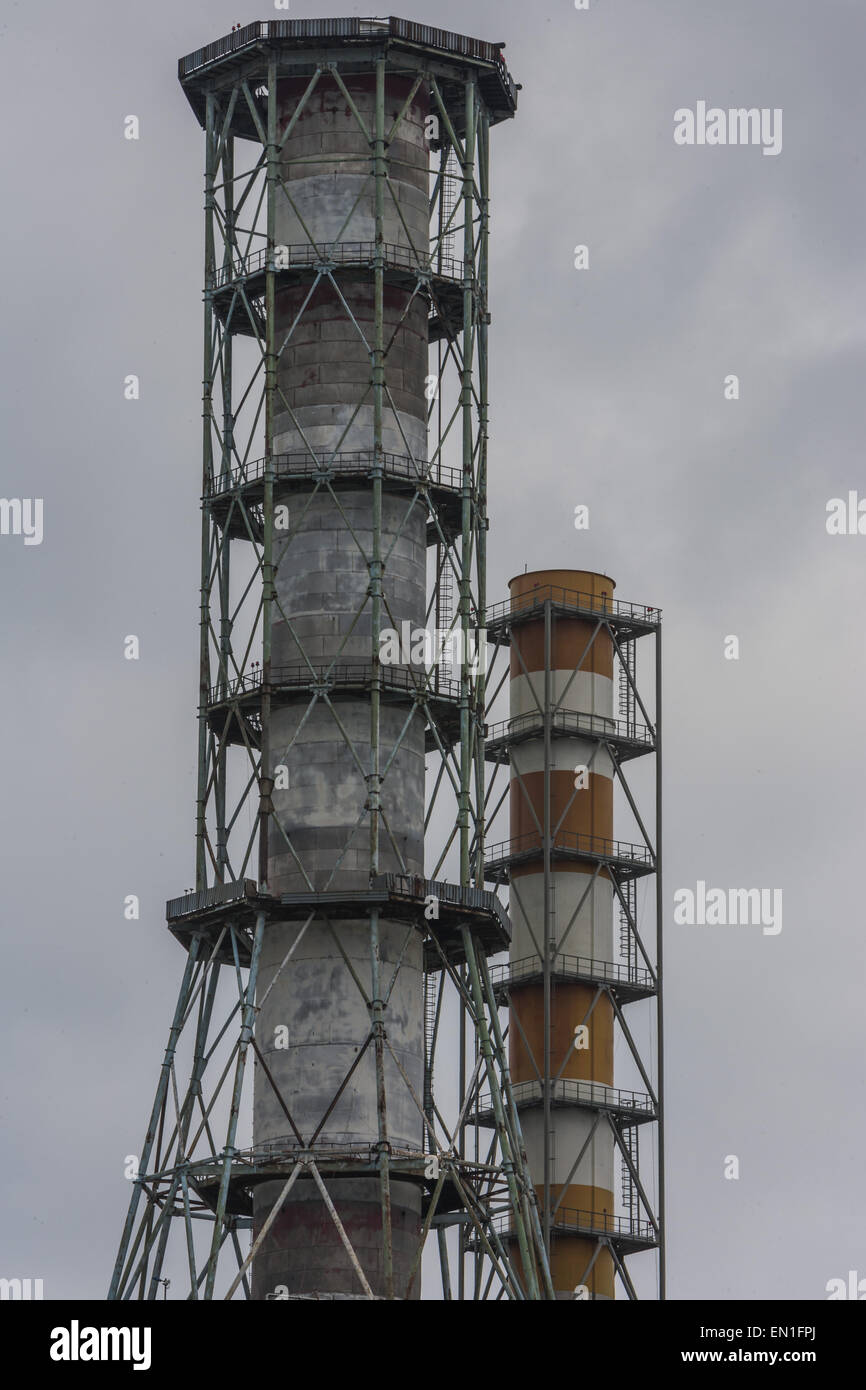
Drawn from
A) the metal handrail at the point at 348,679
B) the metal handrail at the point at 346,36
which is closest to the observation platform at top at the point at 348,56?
the metal handrail at the point at 346,36

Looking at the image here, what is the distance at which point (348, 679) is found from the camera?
97375 millimetres

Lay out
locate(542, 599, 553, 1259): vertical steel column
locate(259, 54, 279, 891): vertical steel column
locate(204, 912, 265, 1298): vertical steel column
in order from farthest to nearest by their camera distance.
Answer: locate(542, 599, 553, 1259): vertical steel column, locate(259, 54, 279, 891): vertical steel column, locate(204, 912, 265, 1298): vertical steel column

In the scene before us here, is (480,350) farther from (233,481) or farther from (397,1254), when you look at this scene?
(397,1254)

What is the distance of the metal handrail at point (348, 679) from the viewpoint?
3826 inches

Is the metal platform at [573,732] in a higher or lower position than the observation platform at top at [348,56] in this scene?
lower

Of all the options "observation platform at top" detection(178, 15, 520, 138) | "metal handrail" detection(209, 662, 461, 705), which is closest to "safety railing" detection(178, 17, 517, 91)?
"observation platform at top" detection(178, 15, 520, 138)

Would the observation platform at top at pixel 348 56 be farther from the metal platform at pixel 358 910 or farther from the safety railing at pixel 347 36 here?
the metal platform at pixel 358 910

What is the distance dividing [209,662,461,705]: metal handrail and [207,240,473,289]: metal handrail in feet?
40.7

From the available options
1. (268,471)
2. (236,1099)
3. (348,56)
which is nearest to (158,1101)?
(236,1099)

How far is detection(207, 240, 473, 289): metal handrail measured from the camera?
100m

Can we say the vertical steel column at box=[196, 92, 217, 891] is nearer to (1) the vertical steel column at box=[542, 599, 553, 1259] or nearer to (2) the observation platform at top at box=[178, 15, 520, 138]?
(2) the observation platform at top at box=[178, 15, 520, 138]

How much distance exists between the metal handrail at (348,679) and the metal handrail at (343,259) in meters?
12.4
